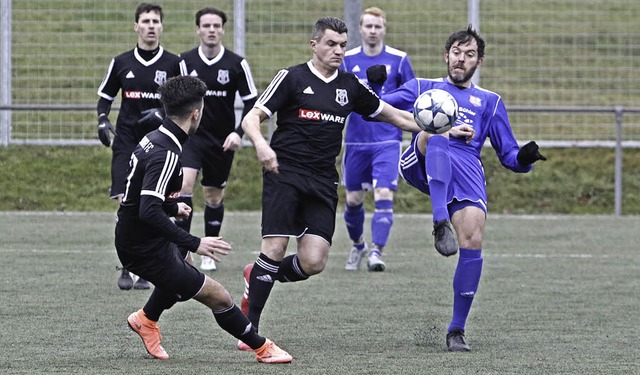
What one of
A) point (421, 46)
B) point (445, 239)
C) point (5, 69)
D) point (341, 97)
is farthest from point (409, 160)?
point (421, 46)

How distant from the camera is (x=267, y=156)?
679 cm

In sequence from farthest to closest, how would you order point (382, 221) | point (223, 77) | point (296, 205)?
point (382, 221)
point (223, 77)
point (296, 205)

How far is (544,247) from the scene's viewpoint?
1292 centimetres

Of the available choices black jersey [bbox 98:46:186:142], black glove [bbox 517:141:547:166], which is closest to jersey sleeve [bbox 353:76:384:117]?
black glove [bbox 517:141:547:166]

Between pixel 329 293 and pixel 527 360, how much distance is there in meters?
3.01

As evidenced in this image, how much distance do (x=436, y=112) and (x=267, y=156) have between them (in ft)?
3.14

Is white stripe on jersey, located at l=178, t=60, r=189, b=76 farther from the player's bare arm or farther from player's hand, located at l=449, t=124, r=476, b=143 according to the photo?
player's hand, located at l=449, t=124, r=476, b=143

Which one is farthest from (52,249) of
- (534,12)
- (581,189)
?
(534,12)

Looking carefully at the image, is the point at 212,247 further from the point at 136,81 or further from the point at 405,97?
the point at 136,81

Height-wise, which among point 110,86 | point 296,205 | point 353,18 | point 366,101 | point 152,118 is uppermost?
point 353,18

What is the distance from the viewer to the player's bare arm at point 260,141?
267 inches

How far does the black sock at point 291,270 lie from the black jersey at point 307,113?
54 cm

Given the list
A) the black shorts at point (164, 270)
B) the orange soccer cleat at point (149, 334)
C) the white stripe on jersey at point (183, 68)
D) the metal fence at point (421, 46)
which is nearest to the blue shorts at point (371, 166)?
the white stripe on jersey at point (183, 68)

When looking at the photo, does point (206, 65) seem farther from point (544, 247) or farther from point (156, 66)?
point (544, 247)
